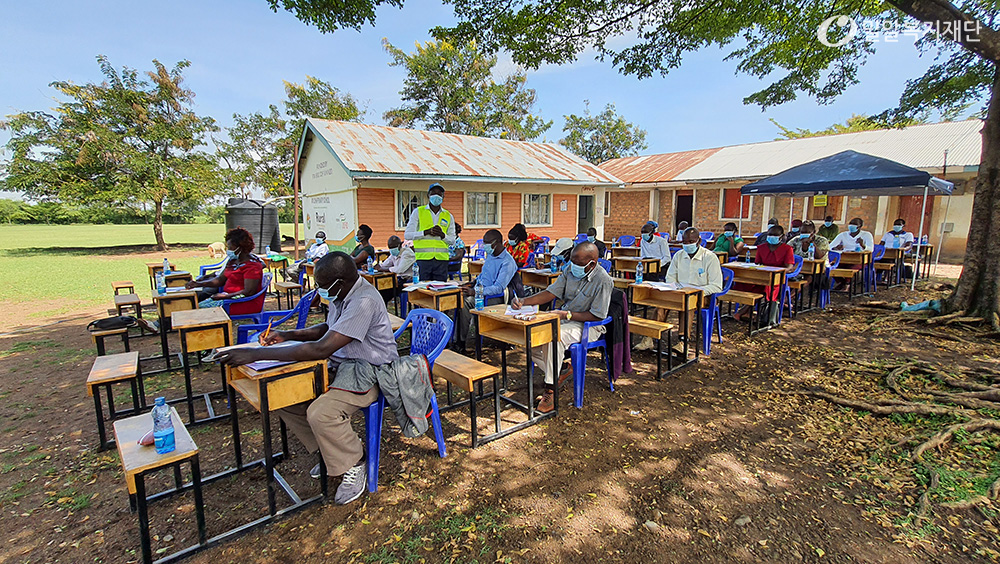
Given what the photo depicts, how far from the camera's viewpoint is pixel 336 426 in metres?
2.86

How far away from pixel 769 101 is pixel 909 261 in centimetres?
712

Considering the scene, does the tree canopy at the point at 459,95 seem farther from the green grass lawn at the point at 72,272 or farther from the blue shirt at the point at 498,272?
the blue shirt at the point at 498,272

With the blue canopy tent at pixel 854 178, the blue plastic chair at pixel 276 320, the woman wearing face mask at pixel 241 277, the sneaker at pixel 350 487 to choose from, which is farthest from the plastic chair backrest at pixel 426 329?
the blue canopy tent at pixel 854 178

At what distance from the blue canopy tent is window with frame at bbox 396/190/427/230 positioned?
9550mm

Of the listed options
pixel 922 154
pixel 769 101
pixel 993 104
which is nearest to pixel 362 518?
pixel 993 104

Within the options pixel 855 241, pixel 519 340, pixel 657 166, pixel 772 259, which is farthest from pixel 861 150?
pixel 519 340

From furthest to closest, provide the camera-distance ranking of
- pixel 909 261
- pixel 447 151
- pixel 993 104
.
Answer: pixel 447 151
pixel 909 261
pixel 993 104

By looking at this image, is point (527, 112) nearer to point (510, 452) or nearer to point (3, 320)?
point (3, 320)

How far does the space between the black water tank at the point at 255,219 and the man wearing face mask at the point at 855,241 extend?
17565mm

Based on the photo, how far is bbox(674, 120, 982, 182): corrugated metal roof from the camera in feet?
48.1

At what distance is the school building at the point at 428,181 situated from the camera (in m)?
14.1

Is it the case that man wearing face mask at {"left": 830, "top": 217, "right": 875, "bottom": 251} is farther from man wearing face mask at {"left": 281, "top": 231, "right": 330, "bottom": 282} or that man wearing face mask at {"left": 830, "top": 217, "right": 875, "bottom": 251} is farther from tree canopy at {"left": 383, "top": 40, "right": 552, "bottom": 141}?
tree canopy at {"left": 383, "top": 40, "right": 552, "bottom": 141}

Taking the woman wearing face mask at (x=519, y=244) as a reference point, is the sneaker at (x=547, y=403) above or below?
below

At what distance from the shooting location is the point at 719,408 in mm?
4395
